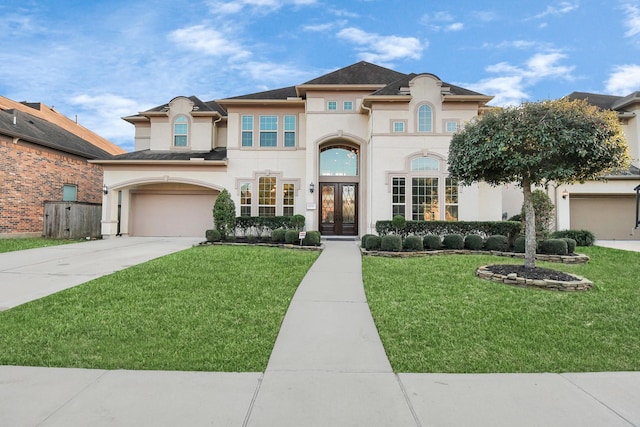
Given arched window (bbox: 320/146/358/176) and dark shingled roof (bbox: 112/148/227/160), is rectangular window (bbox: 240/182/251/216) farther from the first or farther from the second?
arched window (bbox: 320/146/358/176)

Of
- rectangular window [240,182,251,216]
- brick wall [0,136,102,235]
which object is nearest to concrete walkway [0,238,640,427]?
rectangular window [240,182,251,216]

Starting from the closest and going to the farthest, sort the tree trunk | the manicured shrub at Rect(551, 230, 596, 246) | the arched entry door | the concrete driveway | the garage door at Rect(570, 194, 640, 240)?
the concrete driveway → the tree trunk → the manicured shrub at Rect(551, 230, 596, 246) → the arched entry door → the garage door at Rect(570, 194, 640, 240)

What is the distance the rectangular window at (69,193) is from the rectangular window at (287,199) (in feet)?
37.3

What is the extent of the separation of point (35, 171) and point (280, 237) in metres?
12.5

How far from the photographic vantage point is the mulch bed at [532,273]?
6824 mm

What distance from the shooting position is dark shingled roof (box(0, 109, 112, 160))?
1484 centimetres

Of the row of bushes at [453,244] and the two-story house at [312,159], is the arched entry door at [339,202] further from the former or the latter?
the row of bushes at [453,244]

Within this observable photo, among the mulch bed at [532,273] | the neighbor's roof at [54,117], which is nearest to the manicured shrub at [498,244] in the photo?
the mulch bed at [532,273]

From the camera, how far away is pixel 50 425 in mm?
2434

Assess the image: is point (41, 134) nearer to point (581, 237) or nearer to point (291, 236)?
point (291, 236)

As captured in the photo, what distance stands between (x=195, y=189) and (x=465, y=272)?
1309cm

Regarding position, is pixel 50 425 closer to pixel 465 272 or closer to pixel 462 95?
pixel 465 272

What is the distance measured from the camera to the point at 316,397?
2.87 metres

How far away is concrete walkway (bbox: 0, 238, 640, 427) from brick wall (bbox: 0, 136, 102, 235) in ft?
49.9
